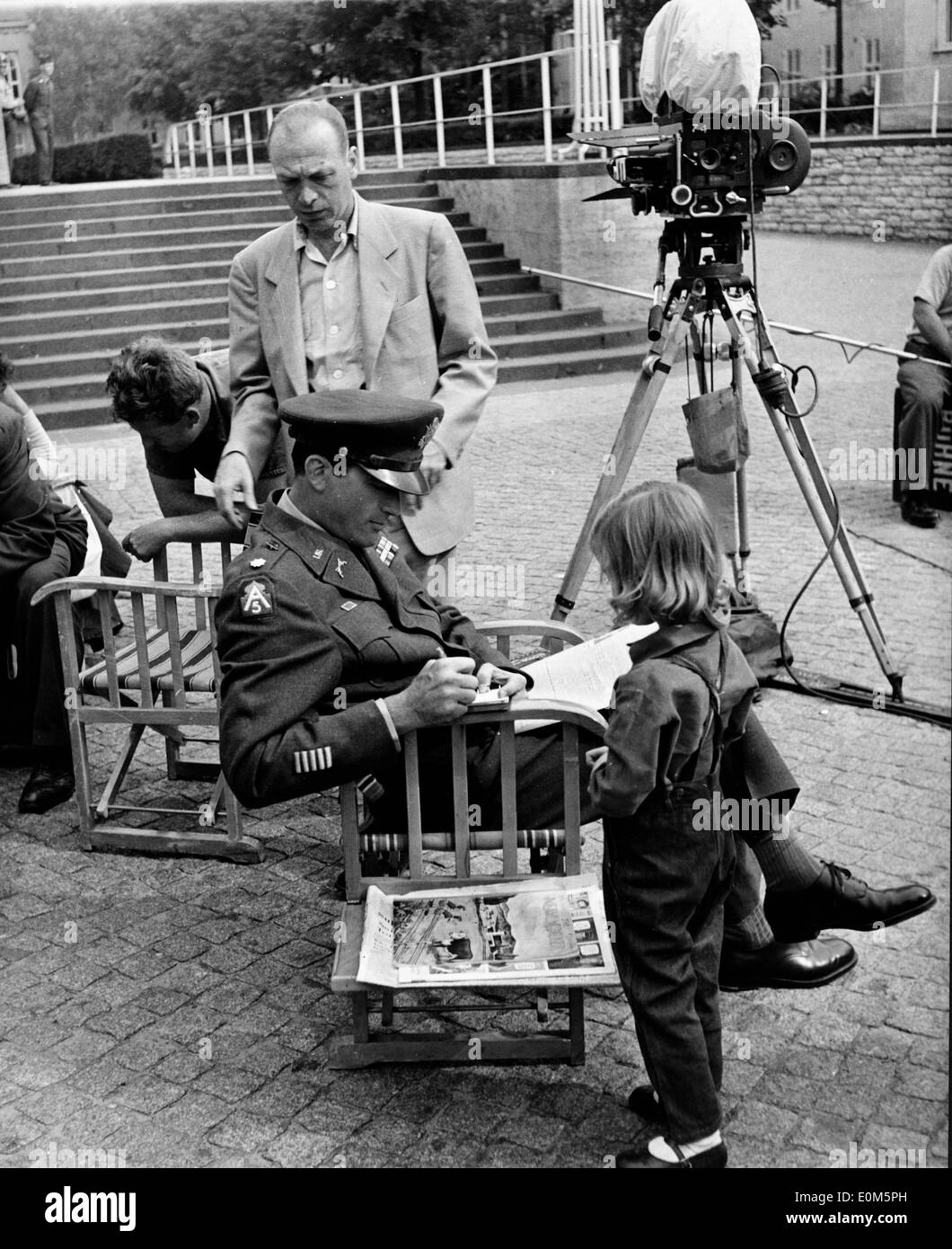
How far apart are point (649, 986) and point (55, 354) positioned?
11191 millimetres

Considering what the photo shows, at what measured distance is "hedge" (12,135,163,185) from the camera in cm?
2139

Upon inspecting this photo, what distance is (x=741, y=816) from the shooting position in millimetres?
3092

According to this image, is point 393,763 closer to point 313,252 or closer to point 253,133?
point 313,252

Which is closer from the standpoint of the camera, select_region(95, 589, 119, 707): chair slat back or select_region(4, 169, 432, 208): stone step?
select_region(95, 589, 119, 707): chair slat back

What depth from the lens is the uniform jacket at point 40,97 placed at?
64.8ft

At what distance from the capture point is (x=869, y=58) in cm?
1691

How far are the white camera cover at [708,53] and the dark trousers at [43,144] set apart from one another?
17.6 metres

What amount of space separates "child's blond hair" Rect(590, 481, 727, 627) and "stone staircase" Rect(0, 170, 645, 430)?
9.43m

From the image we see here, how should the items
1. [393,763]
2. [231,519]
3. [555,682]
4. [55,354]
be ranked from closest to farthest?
[393,763]
[555,682]
[231,519]
[55,354]

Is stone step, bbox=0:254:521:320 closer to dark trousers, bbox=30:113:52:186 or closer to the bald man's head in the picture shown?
dark trousers, bbox=30:113:52:186

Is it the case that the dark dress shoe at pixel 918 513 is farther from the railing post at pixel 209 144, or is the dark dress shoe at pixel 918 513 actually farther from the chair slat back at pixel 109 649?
the railing post at pixel 209 144

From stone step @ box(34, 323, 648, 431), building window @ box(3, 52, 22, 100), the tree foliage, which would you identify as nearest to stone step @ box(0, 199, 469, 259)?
the tree foliage

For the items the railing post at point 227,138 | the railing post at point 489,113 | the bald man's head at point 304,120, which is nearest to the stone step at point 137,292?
the railing post at point 489,113
